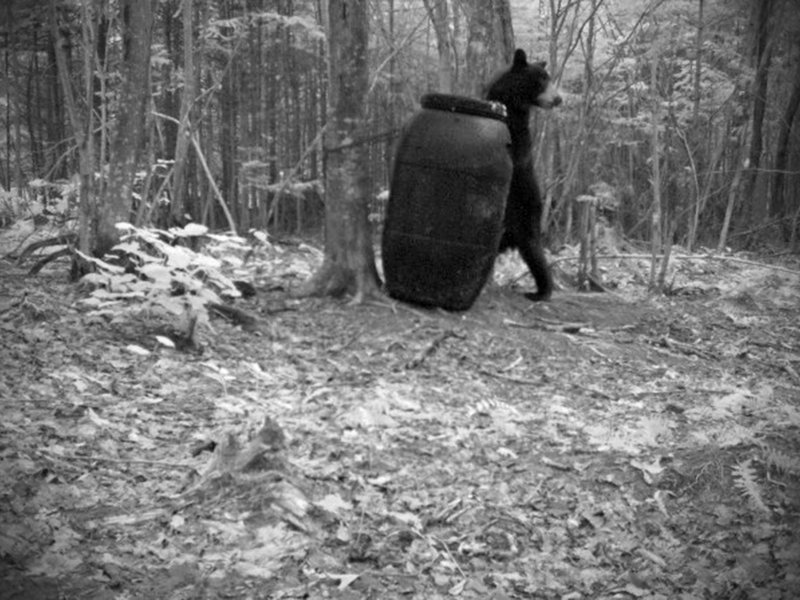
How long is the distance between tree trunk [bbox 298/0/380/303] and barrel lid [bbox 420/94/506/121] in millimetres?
582

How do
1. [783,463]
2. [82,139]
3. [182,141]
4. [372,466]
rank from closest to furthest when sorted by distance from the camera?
[783,463]
[372,466]
[82,139]
[182,141]

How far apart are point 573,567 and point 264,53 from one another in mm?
12059

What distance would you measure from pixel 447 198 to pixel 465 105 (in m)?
0.73

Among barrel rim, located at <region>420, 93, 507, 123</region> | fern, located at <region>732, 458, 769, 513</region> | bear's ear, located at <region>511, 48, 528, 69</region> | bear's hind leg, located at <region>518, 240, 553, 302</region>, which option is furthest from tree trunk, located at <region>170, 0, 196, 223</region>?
fern, located at <region>732, 458, 769, 513</region>

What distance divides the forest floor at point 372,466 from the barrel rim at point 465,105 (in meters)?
1.72

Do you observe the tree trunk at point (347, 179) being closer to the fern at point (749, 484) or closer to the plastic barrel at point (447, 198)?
the plastic barrel at point (447, 198)

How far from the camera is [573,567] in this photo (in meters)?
2.71

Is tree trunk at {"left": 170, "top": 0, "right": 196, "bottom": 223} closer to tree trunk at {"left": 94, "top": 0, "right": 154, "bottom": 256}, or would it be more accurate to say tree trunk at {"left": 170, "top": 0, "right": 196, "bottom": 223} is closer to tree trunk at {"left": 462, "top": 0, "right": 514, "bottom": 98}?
tree trunk at {"left": 94, "top": 0, "right": 154, "bottom": 256}

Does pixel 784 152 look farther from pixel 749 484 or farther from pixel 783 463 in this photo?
pixel 749 484

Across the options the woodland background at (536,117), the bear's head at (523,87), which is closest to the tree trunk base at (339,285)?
the bear's head at (523,87)

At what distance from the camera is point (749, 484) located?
2871 mm

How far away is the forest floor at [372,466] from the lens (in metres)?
2.42

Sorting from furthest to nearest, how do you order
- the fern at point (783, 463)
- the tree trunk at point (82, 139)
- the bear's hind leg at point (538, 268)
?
the bear's hind leg at point (538, 268), the tree trunk at point (82, 139), the fern at point (783, 463)

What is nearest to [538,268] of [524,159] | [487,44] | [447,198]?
[524,159]
